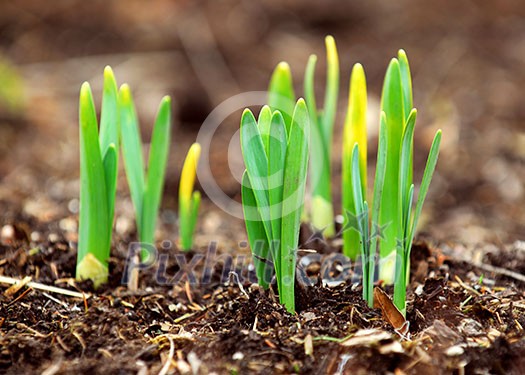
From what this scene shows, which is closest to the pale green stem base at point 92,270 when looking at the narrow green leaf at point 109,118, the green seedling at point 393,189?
the narrow green leaf at point 109,118

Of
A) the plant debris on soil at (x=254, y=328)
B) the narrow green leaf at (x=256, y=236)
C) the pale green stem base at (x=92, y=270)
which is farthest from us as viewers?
the pale green stem base at (x=92, y=270)

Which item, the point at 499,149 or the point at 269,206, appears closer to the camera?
the point at 269,206

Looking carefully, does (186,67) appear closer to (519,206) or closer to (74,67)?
(74,67)

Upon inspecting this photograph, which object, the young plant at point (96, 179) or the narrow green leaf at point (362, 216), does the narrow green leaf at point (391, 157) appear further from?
the young plant at point (96, 179)

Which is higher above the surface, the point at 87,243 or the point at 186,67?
the point at 186,67

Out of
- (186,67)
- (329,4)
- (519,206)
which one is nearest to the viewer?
(519,206)

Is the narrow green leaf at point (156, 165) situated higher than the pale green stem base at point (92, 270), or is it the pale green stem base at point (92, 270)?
the narrow green leaf at point (156, 165)

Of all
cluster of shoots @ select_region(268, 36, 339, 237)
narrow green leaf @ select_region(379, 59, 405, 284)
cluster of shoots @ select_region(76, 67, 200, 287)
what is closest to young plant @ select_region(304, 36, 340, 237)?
cluster of shoots @ select_region(268, 36, 339, 237)

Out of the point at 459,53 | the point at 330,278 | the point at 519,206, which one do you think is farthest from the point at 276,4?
the point at 330,278
